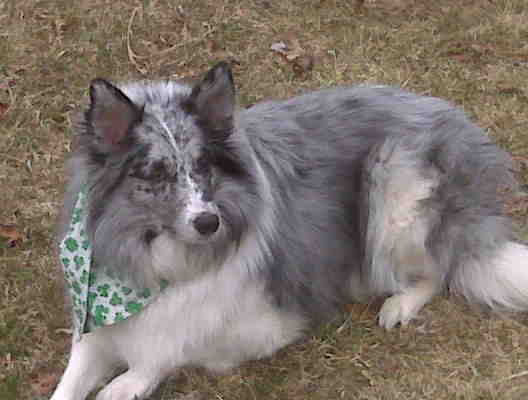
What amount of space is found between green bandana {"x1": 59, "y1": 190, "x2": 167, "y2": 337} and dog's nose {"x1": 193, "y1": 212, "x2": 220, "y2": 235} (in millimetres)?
423

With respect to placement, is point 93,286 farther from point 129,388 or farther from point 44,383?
point 44,383

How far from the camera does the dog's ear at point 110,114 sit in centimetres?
296

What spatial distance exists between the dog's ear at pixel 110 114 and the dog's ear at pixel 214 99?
22 centimetres

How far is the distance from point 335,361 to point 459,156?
108 cm

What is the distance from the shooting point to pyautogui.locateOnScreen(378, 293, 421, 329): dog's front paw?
4043 mm

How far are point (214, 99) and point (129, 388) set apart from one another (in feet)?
4.26

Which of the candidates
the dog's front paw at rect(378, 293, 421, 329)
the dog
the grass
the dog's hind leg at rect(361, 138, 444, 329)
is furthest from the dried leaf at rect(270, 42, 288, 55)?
the dog's front paw at rect(378, 293, 421, 329)

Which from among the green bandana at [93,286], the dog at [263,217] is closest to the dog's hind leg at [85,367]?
the dog at [263,217]

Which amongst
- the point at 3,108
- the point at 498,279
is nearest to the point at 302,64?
the point at 3,108

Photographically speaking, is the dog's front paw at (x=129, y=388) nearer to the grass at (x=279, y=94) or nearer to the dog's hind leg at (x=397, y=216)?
the grass at (x=279, y=94)

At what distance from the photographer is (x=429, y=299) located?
414 centimetres

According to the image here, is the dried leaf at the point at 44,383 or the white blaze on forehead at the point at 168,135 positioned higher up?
the white blaze on forehead at the point at 168,135

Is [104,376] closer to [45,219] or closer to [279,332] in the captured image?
[279,332]

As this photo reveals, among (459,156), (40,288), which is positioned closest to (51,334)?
(40,288)
